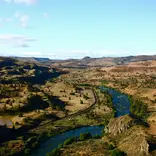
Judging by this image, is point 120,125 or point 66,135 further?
point 66,135

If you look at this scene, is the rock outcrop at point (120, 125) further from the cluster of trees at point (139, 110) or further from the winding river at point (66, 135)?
the cluster of trees at point (139, 110)

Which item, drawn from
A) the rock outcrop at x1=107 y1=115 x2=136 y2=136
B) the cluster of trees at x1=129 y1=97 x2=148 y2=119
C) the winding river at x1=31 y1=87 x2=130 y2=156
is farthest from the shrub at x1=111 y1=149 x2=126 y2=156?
the cluster of trees at x1=129 y1=97 x2=148 y2=119

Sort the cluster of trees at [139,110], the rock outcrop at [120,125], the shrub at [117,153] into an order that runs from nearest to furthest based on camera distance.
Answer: the shrub at [117,153] → the rock outcrop at [120,125] → the cluster of trees at [139,110]

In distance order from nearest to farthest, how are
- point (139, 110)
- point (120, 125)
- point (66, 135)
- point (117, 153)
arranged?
point (117, 153) → point (120, 125) → point (66, 135) → point (139, 110)

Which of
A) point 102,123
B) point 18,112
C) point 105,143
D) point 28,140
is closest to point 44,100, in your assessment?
point 18,112

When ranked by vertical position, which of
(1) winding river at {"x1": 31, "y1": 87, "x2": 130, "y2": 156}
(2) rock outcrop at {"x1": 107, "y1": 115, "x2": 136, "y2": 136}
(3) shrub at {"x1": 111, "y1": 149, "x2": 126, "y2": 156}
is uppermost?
(2) rock outcrop at {"x1": 107, "y1": 115, "x2": 136, "y2": 136}

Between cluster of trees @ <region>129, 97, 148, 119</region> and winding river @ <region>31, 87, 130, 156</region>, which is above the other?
cluster of trees @ <region>129, 97, 148, 119</region>

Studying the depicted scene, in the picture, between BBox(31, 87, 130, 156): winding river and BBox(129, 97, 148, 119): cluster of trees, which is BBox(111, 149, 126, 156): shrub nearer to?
BBox(31, 87, 130, 156): winding river

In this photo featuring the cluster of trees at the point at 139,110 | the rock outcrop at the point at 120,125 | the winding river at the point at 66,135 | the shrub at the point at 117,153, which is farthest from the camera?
the cluster of trees at the point at 139,110

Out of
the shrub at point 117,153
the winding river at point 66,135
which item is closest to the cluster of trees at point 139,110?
the winding river at point 66,135

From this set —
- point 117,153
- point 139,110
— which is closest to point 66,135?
point 117,153

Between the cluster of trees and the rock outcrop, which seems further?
the cluster of trees

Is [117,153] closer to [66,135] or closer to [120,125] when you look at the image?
[120,125]
